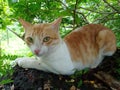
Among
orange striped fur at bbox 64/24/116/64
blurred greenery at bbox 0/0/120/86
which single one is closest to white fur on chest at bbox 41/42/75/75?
orange striped fur at bbox 64/24/116/64

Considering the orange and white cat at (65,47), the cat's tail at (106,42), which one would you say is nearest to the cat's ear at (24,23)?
the orange and white cat at (65,47)

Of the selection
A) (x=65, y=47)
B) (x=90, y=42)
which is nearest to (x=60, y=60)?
(x=65, y=47)

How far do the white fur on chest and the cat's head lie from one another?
0.18ft

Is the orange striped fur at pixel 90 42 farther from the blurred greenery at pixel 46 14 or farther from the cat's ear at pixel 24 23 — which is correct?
the cat's ear at pixel 24 23

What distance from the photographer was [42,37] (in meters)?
1.71

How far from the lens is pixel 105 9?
2648 millimetres

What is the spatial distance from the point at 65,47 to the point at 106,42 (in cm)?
37

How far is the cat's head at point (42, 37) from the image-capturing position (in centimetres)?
168

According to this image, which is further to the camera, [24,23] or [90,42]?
[90,42]

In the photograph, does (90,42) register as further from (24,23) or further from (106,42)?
(24,23)

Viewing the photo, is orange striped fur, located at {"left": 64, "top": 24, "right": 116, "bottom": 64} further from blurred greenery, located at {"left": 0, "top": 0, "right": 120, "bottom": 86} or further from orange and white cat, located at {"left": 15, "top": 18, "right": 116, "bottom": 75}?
blurred greenery, located at {"left": 0, "top": 0, "right": 120, "bottom": 86}

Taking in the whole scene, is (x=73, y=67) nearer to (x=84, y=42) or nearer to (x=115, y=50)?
(x=84, y=42)

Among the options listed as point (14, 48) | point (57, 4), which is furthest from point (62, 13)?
point (14, 48)

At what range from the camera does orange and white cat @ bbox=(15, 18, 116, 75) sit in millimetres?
1718
